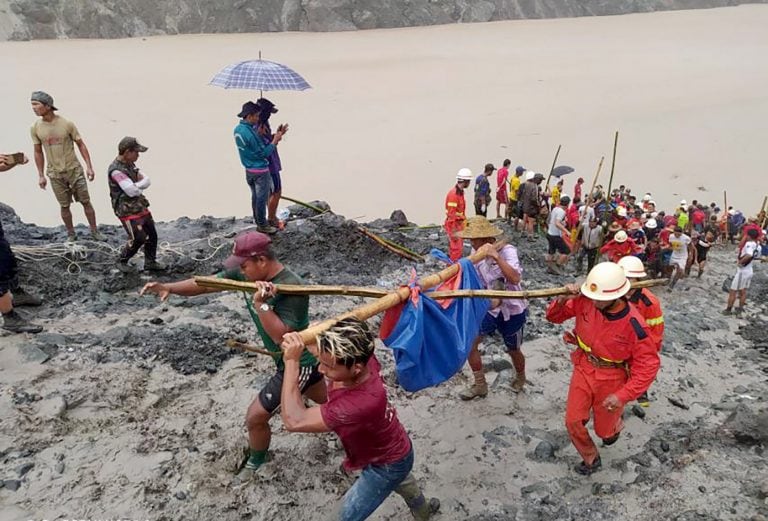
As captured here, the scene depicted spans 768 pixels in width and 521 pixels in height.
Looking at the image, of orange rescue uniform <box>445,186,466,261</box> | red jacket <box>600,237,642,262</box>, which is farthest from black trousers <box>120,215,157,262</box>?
red jacket <box>600,237,642,262</box>

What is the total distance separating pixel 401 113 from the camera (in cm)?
2758

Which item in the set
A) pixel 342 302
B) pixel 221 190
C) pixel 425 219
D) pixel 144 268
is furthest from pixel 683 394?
pixel 221 190

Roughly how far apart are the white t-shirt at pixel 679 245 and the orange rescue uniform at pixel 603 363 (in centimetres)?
630

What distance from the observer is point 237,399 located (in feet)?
16.6

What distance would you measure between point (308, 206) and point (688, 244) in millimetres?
6758

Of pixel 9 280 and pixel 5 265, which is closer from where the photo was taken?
pixel 5 265

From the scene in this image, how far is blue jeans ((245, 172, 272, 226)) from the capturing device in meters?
7.52

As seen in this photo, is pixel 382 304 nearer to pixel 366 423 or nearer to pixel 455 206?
pixel 366 423

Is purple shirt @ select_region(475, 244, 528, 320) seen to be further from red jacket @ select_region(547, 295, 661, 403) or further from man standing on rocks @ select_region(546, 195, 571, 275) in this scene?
man standing on rocks @ select_region(546, 195, 571, 275)

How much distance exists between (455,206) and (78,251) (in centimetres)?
511

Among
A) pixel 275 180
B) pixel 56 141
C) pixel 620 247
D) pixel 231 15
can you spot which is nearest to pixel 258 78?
pixel 275 180

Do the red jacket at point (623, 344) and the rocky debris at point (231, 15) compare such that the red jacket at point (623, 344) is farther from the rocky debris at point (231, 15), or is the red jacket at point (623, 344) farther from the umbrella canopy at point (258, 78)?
the rocky debris at point (231, 15)

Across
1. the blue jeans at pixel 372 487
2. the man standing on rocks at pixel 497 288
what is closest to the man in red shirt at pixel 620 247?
the man standing on rocks at pixel 497 288

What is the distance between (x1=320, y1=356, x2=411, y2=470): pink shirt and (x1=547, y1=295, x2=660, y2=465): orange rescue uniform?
1697mm
